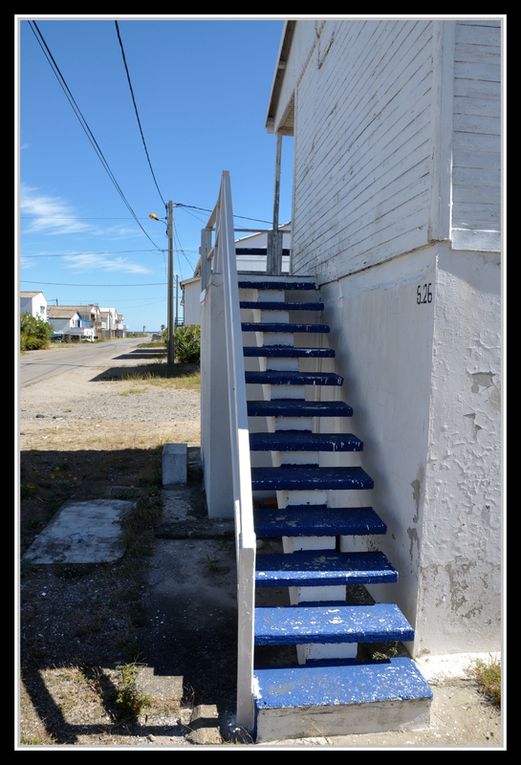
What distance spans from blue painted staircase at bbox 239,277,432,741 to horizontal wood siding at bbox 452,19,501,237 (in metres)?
1.83

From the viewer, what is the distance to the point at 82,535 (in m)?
5.47

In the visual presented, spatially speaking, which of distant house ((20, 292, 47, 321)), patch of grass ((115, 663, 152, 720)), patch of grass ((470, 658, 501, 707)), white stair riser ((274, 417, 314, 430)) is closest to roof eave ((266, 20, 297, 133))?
white stair riser ((274, 417, 314, 430))

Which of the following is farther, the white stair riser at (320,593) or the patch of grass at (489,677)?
the white stair riser at (320,593)

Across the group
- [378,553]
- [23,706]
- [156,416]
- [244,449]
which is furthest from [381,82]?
[156,416]

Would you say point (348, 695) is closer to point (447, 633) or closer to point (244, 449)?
point (447, 633)

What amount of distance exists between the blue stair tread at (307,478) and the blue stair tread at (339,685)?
44.9 inches

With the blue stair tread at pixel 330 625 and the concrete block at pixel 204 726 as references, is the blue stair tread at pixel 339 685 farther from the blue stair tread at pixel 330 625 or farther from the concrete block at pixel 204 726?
the concrete block at pixel 204 726

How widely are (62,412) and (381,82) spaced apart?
36.4 feet

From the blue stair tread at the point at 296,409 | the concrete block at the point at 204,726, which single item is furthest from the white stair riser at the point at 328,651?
the blue stair tread at the point at 296,409

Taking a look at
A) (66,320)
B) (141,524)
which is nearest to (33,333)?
(141,524)

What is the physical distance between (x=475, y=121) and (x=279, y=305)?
2.40 meters

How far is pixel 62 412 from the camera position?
1326 centimetres

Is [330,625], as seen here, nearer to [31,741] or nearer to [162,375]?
[31,741]

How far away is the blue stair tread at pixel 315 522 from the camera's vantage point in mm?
3613
